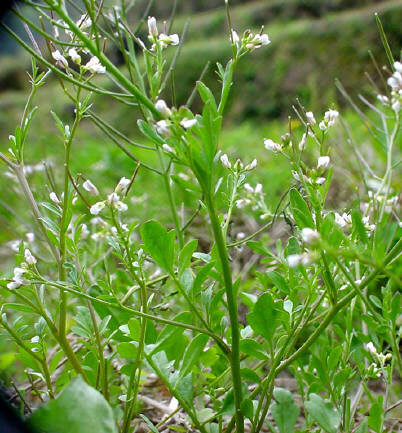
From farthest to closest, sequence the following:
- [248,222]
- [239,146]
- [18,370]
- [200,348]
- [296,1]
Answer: [296,1] → [239,146] → [248,222] → [18,370] → [200,348]

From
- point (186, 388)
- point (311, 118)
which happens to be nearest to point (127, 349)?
point (186, 388)

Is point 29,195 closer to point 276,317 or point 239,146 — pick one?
point 276,317

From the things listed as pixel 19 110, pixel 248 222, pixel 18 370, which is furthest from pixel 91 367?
pixel 19 110

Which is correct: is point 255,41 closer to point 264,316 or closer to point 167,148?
point 167,148

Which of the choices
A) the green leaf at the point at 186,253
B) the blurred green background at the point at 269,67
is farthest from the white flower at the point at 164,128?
the blurred green background at the point at 269,67

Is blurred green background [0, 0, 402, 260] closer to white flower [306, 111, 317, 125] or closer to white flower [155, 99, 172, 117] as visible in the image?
white flower [306, 111, 317, 125]

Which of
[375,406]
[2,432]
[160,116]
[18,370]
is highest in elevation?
[160,116]
